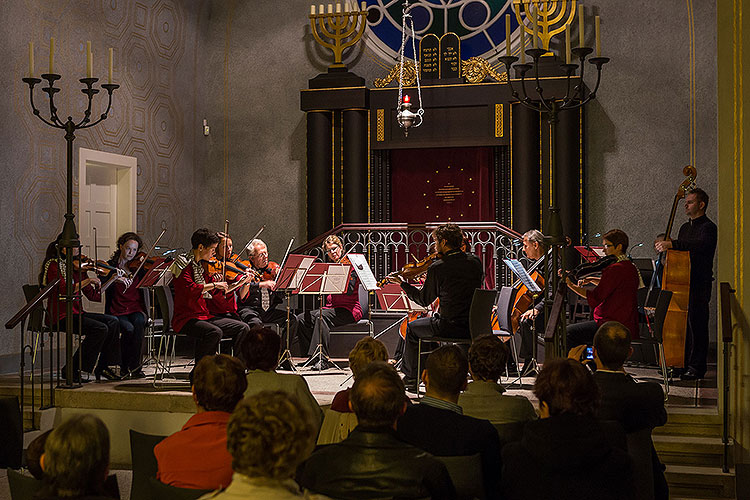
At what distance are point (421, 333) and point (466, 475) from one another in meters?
3.63

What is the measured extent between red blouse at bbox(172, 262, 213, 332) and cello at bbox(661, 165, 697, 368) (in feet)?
11.8

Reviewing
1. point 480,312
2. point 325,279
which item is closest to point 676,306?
point 480,312

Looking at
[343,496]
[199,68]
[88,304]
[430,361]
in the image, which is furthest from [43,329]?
[199,68]

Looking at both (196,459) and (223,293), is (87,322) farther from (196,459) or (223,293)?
(196,459)

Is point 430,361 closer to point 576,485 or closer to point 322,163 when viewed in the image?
point 576,485

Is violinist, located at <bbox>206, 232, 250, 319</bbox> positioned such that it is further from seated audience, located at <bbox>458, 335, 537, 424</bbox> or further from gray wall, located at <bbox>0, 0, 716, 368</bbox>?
seated audience, located at <bbox>458, 335, 537, 424</bbox>

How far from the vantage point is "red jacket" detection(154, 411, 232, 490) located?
8.73ft

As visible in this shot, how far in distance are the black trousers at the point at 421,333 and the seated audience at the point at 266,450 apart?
426 cm

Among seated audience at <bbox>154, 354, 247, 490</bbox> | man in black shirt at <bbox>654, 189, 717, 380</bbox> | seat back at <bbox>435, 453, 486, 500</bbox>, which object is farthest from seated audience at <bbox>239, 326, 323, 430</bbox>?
man in black shirt at <bbox>654, 189, 717, 380</bbox>

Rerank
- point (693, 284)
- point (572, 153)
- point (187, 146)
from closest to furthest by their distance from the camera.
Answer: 1. point (693, 284)
2. point (572, 153)
3. point (187, 146)

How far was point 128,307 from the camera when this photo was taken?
7.21m

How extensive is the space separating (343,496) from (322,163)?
8.44m

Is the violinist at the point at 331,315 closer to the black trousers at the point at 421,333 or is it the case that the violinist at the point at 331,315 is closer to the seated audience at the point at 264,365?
the black trousers at the point at 421,333

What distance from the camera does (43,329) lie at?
263 inches
